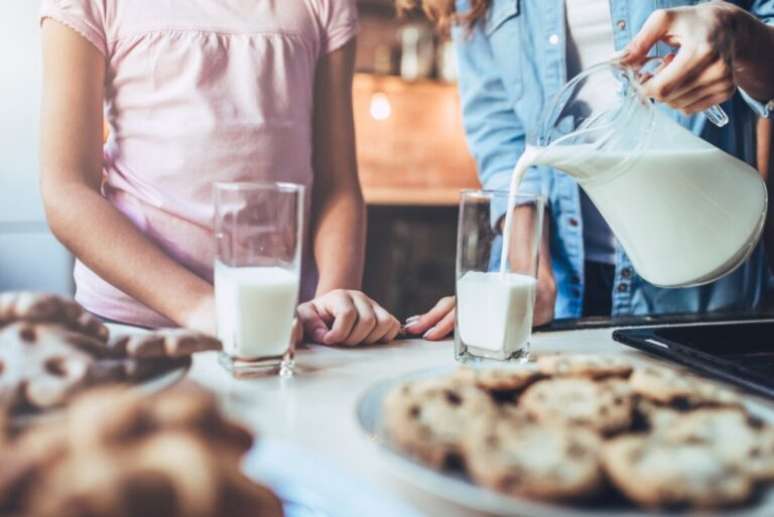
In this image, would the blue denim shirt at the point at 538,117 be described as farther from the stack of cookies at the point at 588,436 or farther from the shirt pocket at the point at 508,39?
the stack of cookies at the point at 588,436

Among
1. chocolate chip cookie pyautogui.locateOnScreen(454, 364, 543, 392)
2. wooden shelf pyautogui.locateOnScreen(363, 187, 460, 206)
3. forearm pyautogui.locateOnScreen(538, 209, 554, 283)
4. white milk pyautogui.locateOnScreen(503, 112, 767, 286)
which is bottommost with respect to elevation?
wooden shelf pyautogui.locateOnScreen(363, 187, 460, 206)

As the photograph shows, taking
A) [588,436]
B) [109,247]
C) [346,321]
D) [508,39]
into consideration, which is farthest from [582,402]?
[508,39]

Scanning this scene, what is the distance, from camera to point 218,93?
974 millimetres

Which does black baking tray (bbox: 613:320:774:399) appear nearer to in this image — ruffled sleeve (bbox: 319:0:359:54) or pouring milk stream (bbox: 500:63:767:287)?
pouring milk stream (bbox: 500:63:767:287)

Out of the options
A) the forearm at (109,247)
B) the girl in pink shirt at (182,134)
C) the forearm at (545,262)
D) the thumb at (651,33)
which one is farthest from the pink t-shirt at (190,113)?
the thumb at (651,33)

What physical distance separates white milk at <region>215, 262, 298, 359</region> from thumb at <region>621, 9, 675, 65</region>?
394 mm

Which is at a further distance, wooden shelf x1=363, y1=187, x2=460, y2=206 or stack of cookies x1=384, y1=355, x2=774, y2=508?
wooden shelf x1=363, y1=187, x2=460, y2=206

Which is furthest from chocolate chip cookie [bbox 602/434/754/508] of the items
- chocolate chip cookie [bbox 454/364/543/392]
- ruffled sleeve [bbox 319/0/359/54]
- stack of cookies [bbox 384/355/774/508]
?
ruffled sleeve [bbox 319/0/359/54]

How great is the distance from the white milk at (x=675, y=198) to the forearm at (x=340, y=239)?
30cm

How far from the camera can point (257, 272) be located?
24.9 inches

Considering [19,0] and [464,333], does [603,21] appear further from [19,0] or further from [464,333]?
[19,0]

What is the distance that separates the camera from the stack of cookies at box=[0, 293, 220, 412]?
44 centimetres

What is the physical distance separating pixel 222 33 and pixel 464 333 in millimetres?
523

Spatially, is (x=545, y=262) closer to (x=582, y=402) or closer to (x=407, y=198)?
(x=582, y=402)
